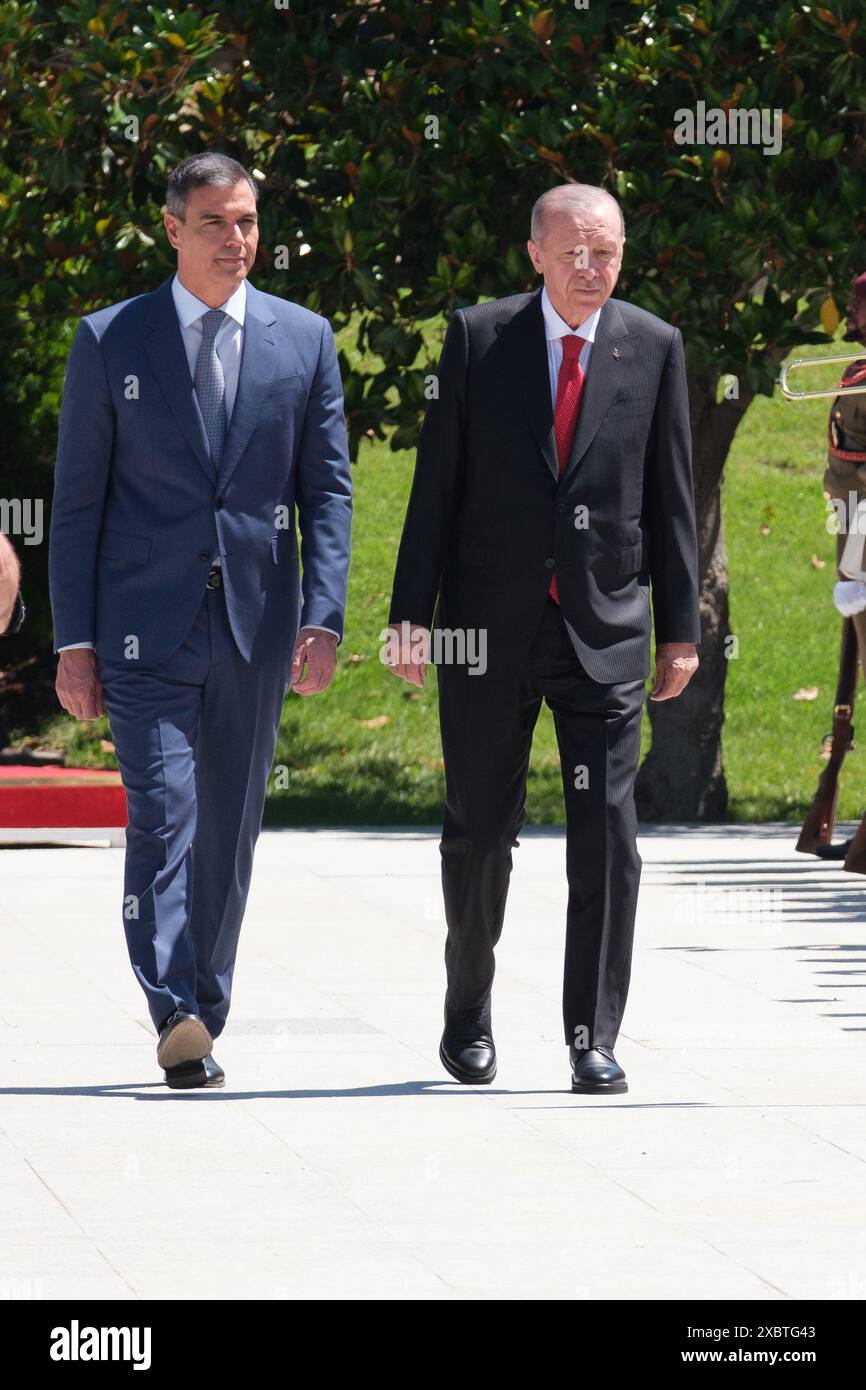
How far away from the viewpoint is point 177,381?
598cm

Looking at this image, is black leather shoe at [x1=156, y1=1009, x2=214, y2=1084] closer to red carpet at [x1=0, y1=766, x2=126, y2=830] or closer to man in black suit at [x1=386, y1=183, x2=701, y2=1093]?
man in black suit at [x1=386, y1=183, x2=701, y2=1093]

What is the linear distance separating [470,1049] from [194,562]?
4.31 ft

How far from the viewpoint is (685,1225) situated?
4695 mm

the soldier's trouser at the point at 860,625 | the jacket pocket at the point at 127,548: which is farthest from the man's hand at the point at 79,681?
the soldier's trouser at the point at 860,625

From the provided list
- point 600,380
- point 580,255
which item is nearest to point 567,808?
point 600,380

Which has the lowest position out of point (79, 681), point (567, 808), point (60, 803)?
point (60, 803)

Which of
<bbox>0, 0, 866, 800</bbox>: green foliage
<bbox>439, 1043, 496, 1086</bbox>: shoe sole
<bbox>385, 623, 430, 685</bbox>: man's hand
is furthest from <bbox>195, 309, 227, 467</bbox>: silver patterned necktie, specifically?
<bbox>0, 0, 866, 800</bbox>: green foliage

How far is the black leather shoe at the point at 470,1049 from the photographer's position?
6.02m

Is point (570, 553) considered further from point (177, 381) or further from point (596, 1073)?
point (596, 1073)

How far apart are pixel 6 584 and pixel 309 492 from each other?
5.54 ft

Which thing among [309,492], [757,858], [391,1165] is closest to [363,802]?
[757,858]

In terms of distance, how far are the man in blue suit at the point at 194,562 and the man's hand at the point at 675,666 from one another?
2.51 feet

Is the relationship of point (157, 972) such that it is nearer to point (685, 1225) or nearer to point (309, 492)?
point (309, 492)

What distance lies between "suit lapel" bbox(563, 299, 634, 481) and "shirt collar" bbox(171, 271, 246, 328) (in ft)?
2.82
